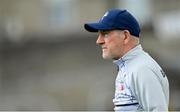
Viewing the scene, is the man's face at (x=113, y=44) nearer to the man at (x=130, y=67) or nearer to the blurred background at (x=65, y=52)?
the man at (x=130, y=67)

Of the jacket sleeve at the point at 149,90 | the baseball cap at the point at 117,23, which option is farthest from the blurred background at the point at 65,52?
the jacket sleeve at the point at 149,90

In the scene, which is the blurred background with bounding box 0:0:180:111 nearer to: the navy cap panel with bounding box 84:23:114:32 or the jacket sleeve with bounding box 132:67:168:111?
the navy cap panel with bounding box 84:23:114:32

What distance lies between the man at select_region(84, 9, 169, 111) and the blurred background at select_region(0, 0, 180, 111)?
12728 millimetres

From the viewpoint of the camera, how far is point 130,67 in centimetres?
592

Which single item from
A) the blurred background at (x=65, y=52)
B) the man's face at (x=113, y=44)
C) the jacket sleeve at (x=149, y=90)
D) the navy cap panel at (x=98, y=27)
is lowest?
the blurred background at (x=65, y=52)

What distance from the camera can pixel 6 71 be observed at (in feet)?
93.9

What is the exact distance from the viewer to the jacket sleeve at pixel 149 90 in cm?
573

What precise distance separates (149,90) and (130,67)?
26 cm

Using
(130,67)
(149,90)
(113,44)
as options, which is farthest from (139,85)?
(113,44)

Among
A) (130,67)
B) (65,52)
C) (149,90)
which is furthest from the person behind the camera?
(65,52)

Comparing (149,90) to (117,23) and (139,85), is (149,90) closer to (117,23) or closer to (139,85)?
(139,85)

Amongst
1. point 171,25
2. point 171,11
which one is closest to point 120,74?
point 171,25

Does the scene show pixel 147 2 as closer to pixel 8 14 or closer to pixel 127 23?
pixel 8 14

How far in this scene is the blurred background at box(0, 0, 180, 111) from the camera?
23.6 meters
